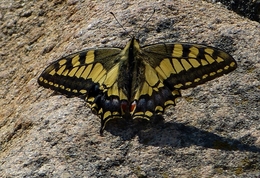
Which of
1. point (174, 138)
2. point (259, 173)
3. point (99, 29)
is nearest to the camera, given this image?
point (259, 173)

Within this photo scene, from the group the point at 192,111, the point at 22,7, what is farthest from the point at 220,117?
the point at 22,7

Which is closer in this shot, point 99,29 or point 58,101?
point 58,101

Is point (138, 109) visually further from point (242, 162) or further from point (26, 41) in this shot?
point (26, 41)

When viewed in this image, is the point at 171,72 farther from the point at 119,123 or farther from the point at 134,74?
the point at 119,123

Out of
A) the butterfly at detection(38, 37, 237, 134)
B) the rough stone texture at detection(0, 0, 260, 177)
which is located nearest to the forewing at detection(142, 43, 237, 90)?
the butterfly at detection(38, 37, 237, 134)

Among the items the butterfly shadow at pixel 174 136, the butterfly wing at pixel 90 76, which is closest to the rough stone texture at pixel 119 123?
the butterfly shadow at pixel 174 136

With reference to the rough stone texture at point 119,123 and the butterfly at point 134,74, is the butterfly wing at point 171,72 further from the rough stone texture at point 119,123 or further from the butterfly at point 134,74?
the rough stone texture at point 119,123

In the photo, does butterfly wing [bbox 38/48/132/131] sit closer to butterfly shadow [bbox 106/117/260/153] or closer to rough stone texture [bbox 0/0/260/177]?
rough stone texture [bbox 0/0/260/177]

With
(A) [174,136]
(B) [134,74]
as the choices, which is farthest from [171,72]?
(A) [174,136]
